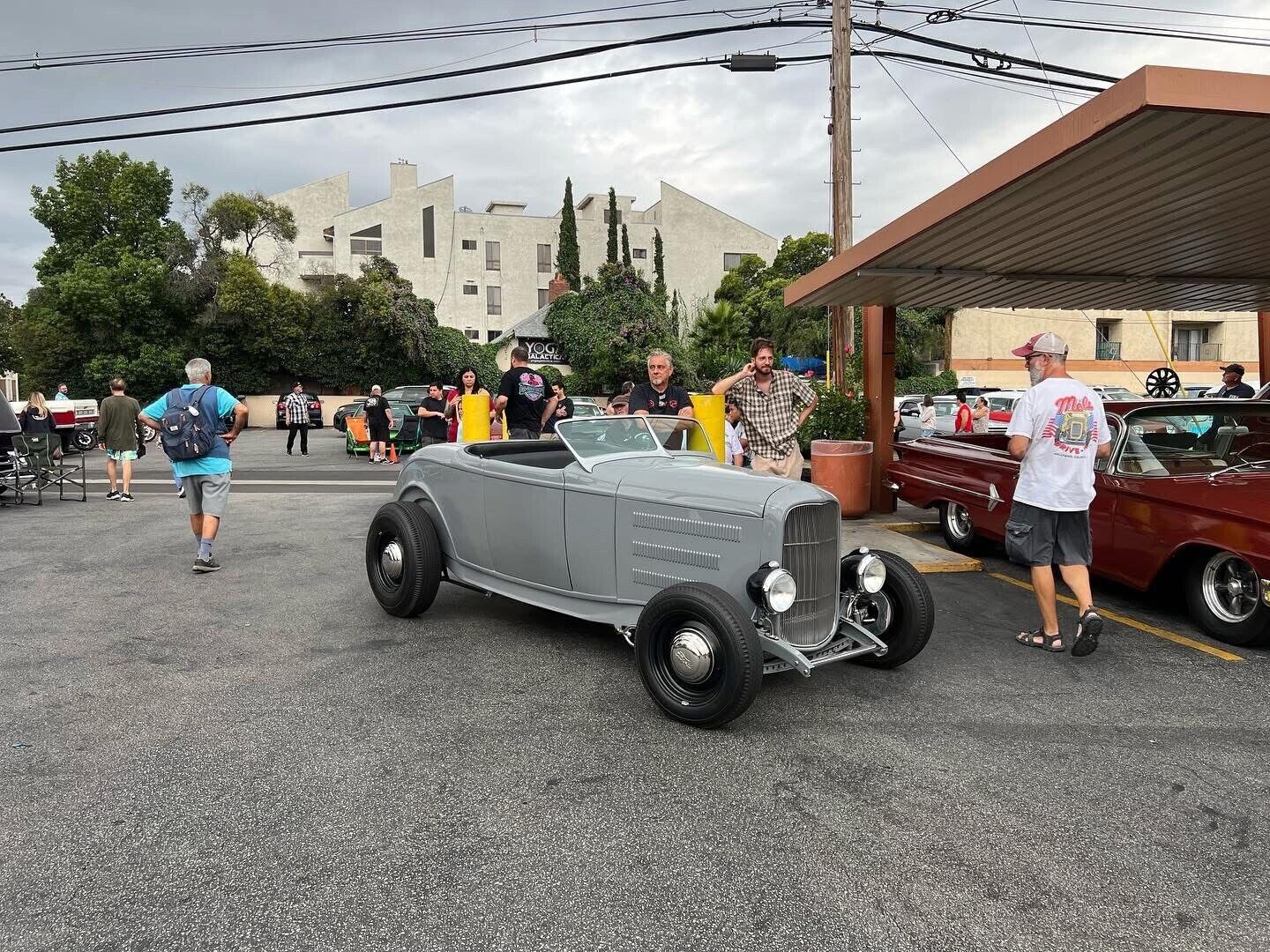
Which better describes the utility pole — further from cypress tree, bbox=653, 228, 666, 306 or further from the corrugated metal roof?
cypress tree, bbox=653, 228, 666, 306

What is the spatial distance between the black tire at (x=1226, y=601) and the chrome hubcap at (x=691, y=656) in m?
3.56

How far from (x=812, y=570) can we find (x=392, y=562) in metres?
3.13

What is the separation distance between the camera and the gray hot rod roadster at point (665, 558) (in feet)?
13.8

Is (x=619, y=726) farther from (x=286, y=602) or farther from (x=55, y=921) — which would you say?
(x=286, y=602)

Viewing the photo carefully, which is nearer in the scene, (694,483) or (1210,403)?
(694,483)

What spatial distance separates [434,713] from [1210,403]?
6.31 metres

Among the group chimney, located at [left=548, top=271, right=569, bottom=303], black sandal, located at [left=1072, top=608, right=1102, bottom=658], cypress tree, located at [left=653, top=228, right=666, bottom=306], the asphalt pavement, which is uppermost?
cypress tree, located at [left=653, top=228, right=666, bottom=306]

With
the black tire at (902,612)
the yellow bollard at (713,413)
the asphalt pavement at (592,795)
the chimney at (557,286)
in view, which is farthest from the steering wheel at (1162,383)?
the chimney at (557,286)

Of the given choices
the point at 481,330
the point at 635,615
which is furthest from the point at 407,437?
the point at 481,330

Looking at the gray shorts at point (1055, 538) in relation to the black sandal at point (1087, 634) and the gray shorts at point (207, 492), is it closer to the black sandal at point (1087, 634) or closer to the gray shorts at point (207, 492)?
the black sandal at point (1087, 634)

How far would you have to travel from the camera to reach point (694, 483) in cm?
475

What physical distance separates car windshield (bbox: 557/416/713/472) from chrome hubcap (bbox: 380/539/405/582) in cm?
162

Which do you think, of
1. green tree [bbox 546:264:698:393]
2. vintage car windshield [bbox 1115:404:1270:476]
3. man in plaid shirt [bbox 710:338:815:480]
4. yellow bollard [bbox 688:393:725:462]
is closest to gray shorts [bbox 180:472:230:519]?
yellow bollard [bbox 688:393:725:462]

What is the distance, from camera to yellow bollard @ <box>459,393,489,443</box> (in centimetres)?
923
